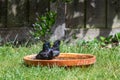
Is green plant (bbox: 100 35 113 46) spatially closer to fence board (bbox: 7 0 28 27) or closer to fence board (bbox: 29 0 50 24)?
fence board (bbox: 29 0 50 24)

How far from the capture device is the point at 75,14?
674cm

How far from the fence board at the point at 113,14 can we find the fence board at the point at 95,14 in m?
0.09

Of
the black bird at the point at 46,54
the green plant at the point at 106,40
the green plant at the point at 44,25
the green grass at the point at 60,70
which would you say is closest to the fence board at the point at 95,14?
the green plant at the point at 106,40

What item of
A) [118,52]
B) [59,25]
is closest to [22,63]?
[118,52]

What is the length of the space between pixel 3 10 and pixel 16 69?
276 cm

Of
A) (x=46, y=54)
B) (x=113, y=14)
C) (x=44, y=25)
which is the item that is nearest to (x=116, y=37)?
(x=113, y=14)

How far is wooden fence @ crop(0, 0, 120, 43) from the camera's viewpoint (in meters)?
6.62

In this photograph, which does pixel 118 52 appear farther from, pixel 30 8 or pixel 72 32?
pixel 30 8

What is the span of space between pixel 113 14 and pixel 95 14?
1.07ft

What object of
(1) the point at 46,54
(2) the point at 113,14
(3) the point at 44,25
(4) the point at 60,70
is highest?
(2) the point at 113,14

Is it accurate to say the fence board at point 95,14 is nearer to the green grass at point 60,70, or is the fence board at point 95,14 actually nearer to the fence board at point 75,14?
the fence board at point 75,14

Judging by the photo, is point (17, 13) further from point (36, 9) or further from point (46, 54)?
point (46, 54)

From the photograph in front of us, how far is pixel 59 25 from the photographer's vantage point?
21.6ft

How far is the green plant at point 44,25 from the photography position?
635 cm
